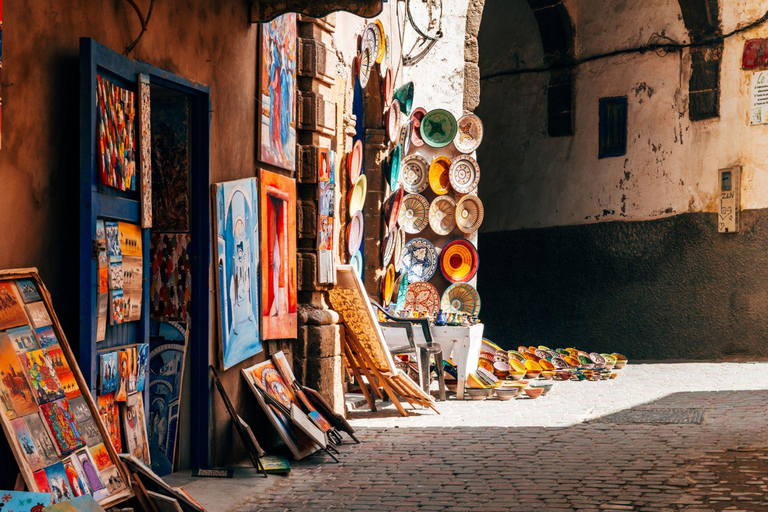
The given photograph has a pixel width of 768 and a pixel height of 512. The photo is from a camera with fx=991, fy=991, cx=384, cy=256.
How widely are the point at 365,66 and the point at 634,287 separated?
7049mm

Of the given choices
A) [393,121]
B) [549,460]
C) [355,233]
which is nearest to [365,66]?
[393,121]

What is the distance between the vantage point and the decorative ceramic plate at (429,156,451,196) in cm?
1302

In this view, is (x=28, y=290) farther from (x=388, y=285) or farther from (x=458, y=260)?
(x=458, y=260)

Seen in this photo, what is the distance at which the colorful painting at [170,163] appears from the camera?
235 inches

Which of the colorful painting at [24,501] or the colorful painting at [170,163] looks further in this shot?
the colorful painting at [170,163]

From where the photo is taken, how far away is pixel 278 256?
23.7 feet

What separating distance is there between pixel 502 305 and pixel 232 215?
1160 cm

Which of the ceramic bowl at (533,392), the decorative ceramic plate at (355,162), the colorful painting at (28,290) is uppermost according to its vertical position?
the decorative ceramic plate at (355,162)

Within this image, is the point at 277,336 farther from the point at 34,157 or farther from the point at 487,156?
the point at 487,156

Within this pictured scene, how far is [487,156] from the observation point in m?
17.8

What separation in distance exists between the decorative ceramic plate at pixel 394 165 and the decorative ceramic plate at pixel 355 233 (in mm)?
879

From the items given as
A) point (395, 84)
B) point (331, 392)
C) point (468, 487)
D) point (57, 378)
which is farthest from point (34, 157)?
point (395, 84)

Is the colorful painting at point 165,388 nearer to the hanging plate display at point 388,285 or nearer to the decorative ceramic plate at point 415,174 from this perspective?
the hanging plate display at point 388,285

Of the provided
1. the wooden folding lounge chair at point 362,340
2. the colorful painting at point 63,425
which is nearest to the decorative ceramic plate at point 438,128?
the wooden folding lounge chair at point 362,340
